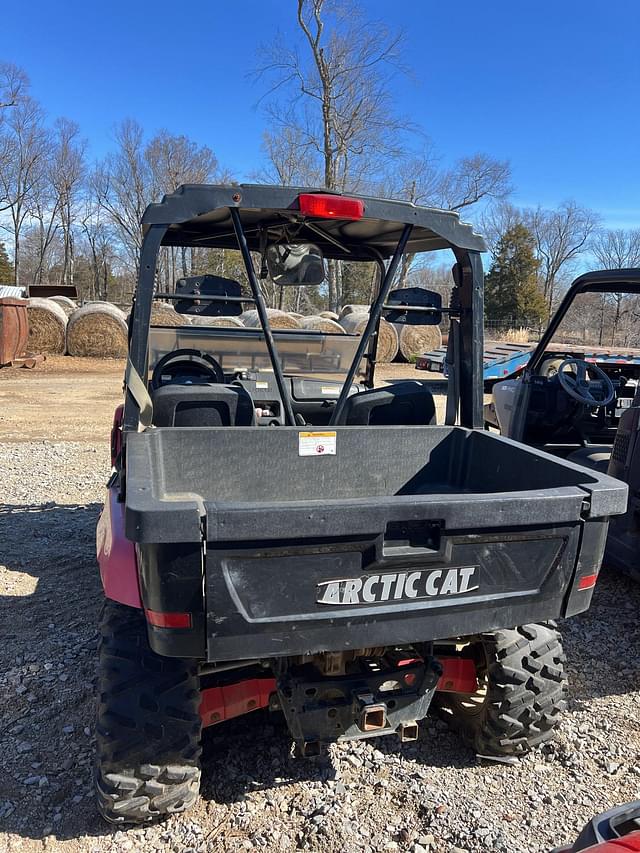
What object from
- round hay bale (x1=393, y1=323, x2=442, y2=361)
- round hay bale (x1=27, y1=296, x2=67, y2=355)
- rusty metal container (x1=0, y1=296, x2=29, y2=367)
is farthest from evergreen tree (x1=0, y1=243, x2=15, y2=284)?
round hay bale (x1=393, y1=323, x2=442, y2=361)

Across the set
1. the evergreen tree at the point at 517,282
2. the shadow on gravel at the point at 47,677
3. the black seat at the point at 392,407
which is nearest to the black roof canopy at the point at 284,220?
the black seat at the point at 392,407

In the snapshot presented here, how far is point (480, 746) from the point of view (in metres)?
2.56

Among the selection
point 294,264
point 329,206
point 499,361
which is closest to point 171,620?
point 329,206

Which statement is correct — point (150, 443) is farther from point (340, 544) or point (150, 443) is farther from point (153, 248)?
point (340, 544)

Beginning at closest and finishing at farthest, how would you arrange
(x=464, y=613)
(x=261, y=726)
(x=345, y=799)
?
(x=464, y=613)
(x=345, y=799)
(x=261, y=726)

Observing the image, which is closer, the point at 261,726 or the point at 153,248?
the point at 153,248

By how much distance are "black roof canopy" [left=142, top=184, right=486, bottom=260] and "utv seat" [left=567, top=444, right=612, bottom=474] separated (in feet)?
6.03

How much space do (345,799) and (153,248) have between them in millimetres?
2097

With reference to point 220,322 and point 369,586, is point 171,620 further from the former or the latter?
point 220,322

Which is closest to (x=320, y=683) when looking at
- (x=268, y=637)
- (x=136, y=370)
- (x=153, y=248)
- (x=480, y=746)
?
(x=268, y=637)

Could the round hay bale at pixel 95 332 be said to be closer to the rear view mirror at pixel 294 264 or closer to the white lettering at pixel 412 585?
the rear view mirror at pixel 294 264

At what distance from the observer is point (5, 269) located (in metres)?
44.9

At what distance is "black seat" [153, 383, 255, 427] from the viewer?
123 inches

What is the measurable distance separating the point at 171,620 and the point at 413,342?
17809mm
